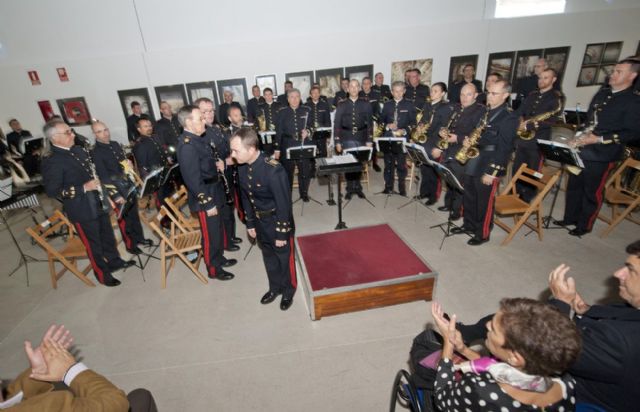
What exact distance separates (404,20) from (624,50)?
7339mm

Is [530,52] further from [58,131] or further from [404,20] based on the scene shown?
[58,131]

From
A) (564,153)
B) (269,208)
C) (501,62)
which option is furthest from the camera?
(501,62)

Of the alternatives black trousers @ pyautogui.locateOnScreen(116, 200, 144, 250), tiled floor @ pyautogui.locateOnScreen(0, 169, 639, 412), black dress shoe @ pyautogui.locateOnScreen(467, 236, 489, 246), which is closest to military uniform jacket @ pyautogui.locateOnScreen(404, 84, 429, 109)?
tiled floor @ pyautogui.locateOnScreen(0, 169, 639, 412)

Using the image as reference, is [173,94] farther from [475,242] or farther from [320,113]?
[475,242]

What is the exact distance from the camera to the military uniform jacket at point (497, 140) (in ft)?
14.0

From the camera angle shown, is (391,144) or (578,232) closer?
(578,232)

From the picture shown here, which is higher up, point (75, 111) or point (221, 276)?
point (75, 111)

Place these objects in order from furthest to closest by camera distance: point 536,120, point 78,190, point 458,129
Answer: point 536,120
point 458,129
point 78,190

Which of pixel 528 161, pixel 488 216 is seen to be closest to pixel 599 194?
pixel 528 161

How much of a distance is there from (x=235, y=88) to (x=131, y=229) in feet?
18.0

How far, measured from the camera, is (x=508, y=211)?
15.0 feet

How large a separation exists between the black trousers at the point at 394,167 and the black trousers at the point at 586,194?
2786 mm

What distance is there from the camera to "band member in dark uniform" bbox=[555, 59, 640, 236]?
4.05 m

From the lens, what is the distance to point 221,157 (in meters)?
4.84
